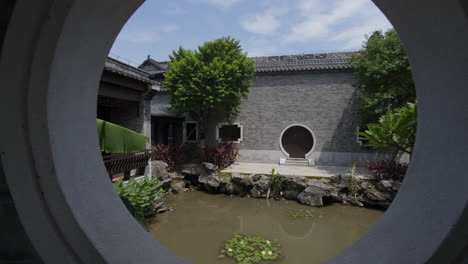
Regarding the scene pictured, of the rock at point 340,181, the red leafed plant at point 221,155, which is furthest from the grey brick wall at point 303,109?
the rock at point 340,181

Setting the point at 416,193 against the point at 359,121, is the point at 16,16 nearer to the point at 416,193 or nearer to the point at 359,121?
the point at 416,193

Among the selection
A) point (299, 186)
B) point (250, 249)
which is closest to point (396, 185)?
point (299, 186)

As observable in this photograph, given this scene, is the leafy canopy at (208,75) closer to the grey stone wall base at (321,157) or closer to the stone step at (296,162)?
the grey stone wall base at (321,157)

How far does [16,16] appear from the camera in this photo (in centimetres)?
80

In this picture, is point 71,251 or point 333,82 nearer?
point 71,251

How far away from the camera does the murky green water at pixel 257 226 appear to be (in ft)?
13.4

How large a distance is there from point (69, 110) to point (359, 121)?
1121cm

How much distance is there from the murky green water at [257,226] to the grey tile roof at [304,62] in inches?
271

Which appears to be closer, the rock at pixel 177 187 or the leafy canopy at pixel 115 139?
the leafy canopy at pixel 115 139

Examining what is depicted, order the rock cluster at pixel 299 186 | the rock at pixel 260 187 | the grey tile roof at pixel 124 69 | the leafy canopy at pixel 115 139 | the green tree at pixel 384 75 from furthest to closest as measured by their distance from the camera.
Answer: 1. the green tree at pixel 384 75
2. the rock at pixel 260 187
3. the rock cluster at pixel 299 186
4. the grey tile roof at pixel 124 69
5. the leafy canopy at pixel 115 139

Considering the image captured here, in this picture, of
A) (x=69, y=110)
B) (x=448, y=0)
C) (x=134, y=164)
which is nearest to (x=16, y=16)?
(x=69, y=110)

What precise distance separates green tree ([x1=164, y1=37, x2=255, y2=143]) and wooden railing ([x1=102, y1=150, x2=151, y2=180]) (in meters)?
3.94

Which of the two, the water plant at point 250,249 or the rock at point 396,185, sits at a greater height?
the rock at point 396,185

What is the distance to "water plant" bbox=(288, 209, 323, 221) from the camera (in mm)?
5738
